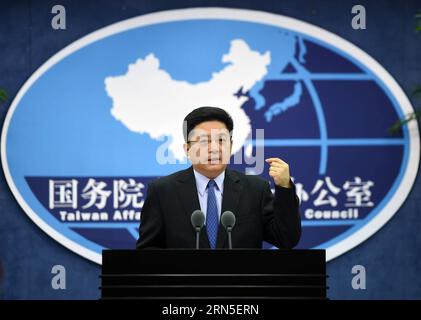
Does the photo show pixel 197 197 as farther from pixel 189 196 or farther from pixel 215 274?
pixel 215 274

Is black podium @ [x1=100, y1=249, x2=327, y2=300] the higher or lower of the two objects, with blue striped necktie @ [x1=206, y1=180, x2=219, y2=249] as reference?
lower

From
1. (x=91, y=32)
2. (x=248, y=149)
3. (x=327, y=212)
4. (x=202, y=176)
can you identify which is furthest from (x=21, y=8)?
(x=202, y=176)

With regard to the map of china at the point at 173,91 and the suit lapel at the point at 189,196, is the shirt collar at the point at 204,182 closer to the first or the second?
the suit lapel at the point at 189,196

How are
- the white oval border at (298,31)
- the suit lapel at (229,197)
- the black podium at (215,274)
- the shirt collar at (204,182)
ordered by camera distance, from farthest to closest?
the white oval border at (298,31) → the shirt collar at (204,182) → the suit lapel at (229,197) → the black podium at (215,274)

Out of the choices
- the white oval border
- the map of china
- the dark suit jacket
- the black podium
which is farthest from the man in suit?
the white oval border

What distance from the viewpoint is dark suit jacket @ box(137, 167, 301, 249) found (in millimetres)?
2881

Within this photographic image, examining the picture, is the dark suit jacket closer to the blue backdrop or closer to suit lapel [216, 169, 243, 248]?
suit lapel [216, 169, 243, 248]

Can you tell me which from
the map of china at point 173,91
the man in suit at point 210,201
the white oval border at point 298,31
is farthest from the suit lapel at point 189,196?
the white oval border at point 298,31

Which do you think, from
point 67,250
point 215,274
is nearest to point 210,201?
point 215,274

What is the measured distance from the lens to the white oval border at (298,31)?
525 cm

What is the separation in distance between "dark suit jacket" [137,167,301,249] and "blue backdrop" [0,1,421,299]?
2.42 meters

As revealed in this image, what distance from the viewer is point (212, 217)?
2936mm
